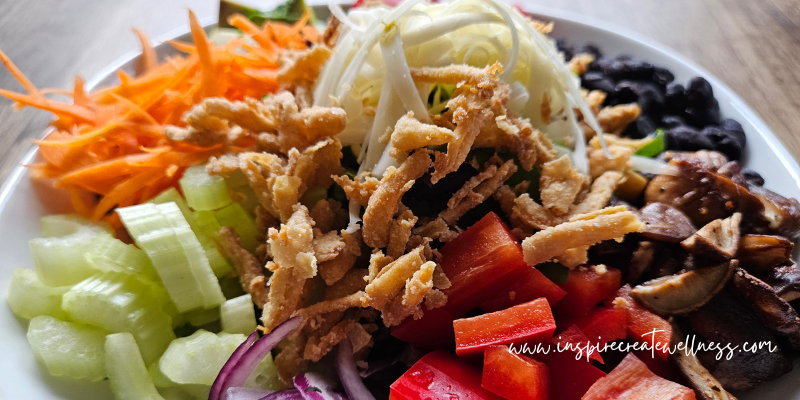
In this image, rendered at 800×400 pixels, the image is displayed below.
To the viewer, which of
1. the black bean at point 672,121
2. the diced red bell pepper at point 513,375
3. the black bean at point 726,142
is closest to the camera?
the diced red bell pepper at point 513,375

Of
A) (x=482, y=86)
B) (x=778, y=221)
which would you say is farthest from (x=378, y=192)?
(x=778, y=221)

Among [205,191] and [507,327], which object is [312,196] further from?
[507,327]

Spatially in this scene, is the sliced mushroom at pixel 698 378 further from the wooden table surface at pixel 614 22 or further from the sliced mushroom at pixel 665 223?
the wooden table surface at pixel 614 22

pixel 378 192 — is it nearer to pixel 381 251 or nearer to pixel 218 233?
pixel 381 251

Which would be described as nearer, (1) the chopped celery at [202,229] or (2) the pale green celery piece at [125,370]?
(2) the pale green celery piece at [125,370]

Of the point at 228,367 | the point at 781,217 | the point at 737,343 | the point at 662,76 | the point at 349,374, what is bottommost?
the point at 349,374

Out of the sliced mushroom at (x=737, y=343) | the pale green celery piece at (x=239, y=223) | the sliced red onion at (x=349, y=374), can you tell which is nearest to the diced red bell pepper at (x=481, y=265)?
the sliced red onion at (x=349, y=374)

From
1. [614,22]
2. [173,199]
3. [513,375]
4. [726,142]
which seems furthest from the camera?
[614,22]

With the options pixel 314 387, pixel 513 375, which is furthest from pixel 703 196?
pixel 314 387
